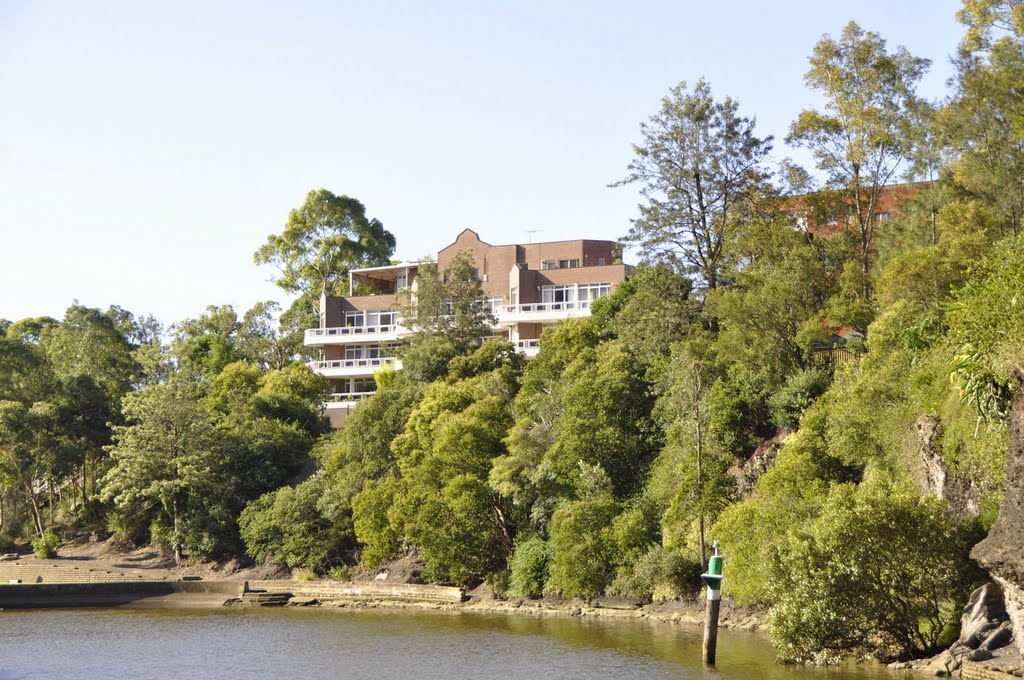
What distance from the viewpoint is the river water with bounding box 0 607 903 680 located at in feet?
110

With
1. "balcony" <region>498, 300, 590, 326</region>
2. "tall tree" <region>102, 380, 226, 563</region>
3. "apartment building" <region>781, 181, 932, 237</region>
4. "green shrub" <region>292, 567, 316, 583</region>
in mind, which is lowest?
"green shrub" <region>292, 567, 316, 583</region>

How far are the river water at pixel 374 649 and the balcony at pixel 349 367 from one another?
32.0 metres

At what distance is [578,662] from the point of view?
3441cm

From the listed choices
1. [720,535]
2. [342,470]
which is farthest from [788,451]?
[342,470]

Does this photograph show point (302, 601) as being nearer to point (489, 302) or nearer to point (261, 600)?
point (261, 600)

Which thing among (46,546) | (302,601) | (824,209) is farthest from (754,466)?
(46,546)

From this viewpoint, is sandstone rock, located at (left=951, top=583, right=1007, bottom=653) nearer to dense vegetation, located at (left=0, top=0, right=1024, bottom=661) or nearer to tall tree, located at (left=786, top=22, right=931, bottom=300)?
dense vegetation, located at (left=0, top=0, right=1024, bottom=661)

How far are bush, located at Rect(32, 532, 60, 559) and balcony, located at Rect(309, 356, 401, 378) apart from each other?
21206 mm

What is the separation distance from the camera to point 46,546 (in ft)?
212

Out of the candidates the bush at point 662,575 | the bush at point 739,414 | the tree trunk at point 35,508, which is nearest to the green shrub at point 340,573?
the bush at point 662,575

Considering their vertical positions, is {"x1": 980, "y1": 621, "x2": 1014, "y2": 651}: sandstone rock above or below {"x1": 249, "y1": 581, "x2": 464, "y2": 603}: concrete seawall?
above

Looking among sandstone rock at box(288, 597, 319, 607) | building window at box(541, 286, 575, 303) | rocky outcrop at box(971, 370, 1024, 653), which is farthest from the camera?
building window at box(541, 286, 575, 303)

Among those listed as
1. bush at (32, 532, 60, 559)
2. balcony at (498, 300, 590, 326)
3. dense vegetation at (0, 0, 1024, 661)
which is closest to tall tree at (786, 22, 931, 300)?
dense vegetation at (0, 0, 1024, 661)

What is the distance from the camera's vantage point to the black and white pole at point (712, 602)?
102ft
